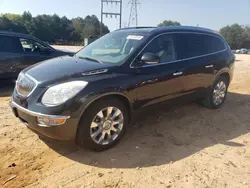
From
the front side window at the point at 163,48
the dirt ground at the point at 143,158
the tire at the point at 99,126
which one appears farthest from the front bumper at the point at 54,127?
the front side window at the point at 163,48

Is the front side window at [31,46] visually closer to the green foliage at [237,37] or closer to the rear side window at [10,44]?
the rear side window at [10,44]

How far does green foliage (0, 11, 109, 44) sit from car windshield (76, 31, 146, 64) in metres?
66.7

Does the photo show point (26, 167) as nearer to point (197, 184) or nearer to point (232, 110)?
point (197, 184)

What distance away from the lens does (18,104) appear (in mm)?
3508

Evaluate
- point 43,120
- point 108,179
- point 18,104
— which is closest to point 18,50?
point 18,104

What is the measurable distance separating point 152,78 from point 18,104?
208cm

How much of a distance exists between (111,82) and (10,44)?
16.4 feet

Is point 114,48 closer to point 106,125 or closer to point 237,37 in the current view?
point 106,125

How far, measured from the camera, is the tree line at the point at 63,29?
72.9m

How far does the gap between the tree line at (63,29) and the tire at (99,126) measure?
222 feet

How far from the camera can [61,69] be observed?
3672 millimetres

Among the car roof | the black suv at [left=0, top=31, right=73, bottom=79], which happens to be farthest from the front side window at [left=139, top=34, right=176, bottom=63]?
the black suv at [left=0, top=31, right=73, bottom=79]

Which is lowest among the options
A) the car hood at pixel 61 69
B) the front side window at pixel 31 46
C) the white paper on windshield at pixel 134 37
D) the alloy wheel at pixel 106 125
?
the alloy wheel at pixel 106 125

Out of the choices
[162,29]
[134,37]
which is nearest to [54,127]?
[134,37]
